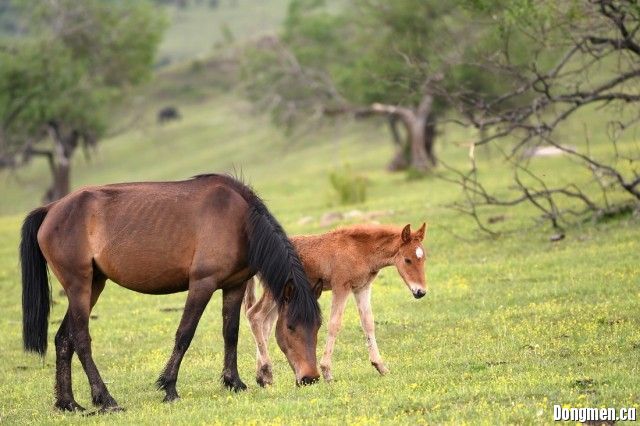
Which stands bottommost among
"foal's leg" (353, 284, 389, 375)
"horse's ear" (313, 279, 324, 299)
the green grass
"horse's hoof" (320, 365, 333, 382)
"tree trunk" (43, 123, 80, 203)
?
"tree trunk" (43, 123, 80, 203)

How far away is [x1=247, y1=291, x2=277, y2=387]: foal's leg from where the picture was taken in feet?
35.2

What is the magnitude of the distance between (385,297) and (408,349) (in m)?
4.24

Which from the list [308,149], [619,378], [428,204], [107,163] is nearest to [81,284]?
[619,378]

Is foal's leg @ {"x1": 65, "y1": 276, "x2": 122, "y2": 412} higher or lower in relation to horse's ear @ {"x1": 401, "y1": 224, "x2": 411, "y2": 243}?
lower

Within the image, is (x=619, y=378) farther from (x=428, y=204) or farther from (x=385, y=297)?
(x=428, y=204)

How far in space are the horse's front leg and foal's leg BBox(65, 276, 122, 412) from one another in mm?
1220

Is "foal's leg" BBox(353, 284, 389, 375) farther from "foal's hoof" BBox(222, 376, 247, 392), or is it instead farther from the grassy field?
"foal's hoof" BBox(222, 376, 247, 392)

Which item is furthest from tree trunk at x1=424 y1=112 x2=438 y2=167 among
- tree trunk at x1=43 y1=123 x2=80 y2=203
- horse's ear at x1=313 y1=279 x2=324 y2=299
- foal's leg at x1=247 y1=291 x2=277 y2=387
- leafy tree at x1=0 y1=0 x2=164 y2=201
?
foal's leg at x1=247 y1=291 x2=277 y2=387

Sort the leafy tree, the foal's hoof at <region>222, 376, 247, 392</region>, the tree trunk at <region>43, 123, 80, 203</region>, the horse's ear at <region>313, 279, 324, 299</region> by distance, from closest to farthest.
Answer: the foal's hoof at <region>222, 376, 247, 392</region>
the horse's ear at <region>313, 279, 324, 299</region>
the leafy tree
the tree trunk at <region>43, 123, 80, 203</region>

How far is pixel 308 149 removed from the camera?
213 ft

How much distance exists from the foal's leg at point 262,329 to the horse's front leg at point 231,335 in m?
0.28

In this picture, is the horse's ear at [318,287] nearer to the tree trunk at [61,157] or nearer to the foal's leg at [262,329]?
the foal's leg at [262,329]

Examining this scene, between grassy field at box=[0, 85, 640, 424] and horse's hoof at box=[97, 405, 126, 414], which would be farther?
→ horse's hoof at box=[97, 405, 126, 414]

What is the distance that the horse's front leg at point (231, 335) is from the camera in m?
10.5
